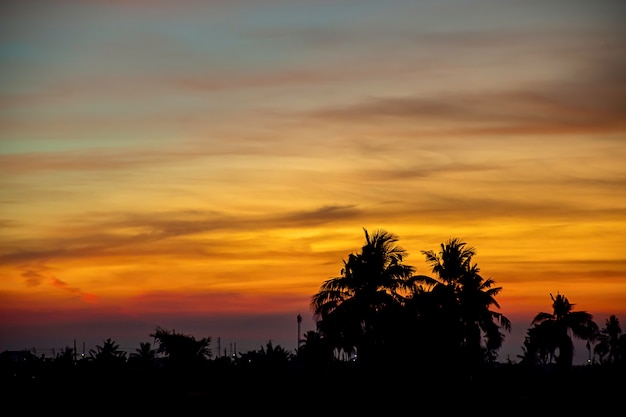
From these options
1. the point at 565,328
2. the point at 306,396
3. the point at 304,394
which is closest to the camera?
the point at 306,396

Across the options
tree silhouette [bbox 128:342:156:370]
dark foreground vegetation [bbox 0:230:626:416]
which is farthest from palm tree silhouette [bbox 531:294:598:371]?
tree silhouette [bbox 128:342:156:370]

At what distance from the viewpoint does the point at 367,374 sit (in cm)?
4594

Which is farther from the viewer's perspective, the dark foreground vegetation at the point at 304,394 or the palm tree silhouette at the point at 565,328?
the palm tree silhouette at the point at 565,328

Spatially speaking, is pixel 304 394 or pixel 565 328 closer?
pixel 304 394

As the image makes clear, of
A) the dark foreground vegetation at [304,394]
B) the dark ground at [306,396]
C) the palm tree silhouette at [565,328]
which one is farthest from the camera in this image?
the palm tree silhouette at [565,328]

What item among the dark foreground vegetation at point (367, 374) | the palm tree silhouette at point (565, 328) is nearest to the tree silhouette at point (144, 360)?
the dark foreground vegetation at point (367, 374)

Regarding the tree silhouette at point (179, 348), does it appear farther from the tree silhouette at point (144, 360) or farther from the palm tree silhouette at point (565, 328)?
the palm tree silhouette at point (565, 328)

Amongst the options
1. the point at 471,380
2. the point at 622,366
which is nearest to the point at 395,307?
the point at 471,380

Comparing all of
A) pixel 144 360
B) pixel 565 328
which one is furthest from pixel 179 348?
pixel 565 328

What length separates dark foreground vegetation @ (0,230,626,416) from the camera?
40.9 metres

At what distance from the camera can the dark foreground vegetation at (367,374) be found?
1609 inches

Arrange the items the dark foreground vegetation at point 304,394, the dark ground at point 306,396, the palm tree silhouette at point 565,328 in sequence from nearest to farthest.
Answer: the dark ground at point 306,396, the dark foreground vegetation at point 304,394, the palm tree silhouette at point 565,328

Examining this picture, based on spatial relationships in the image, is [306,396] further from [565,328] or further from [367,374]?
[565,328]

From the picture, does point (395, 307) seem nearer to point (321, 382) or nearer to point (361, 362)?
point (361, 362)
